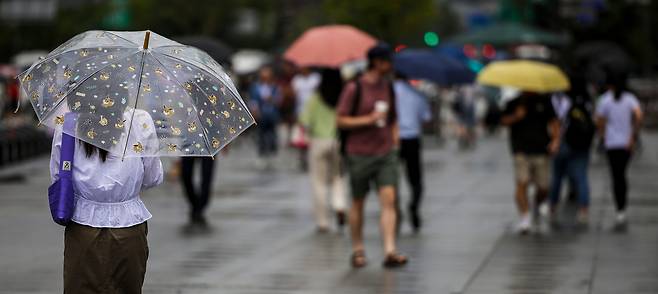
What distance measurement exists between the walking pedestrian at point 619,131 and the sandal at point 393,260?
3.90 m

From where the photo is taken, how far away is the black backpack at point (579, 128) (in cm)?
1485

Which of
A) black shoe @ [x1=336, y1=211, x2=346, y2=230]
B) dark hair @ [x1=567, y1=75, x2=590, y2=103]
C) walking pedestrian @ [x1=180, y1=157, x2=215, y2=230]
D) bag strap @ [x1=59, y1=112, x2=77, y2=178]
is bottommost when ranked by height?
black shoe @ [x1=336, y1=211, x2=346, y2=230]

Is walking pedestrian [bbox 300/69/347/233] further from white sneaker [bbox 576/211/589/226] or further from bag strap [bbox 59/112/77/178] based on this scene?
bag strap [bbox 59/112/77/178]

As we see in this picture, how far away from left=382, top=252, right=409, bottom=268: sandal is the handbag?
5.18m

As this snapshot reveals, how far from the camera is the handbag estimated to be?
20.7 feet

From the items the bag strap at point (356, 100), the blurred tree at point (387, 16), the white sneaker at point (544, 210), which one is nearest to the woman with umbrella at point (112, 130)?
the bag strap at point (356, 100)

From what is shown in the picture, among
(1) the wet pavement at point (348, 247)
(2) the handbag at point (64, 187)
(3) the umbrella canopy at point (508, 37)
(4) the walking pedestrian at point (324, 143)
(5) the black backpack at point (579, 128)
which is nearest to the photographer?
(2) the handbag at point (64, 187)

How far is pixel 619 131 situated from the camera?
14.6m

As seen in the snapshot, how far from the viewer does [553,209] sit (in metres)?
15.7

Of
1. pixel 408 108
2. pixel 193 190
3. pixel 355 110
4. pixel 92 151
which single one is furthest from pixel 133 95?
pixel 193 190

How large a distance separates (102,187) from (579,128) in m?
9.22

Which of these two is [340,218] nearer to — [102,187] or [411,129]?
[411,129]

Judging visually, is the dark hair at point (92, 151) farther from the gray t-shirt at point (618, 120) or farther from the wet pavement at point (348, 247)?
the gray t-shirt at point (618, 120)

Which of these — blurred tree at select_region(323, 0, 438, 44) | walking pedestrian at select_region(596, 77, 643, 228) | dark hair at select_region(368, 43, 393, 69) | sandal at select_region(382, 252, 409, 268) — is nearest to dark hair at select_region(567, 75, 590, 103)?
walking pedestrian at select_region(596, 77, 643, 228)
